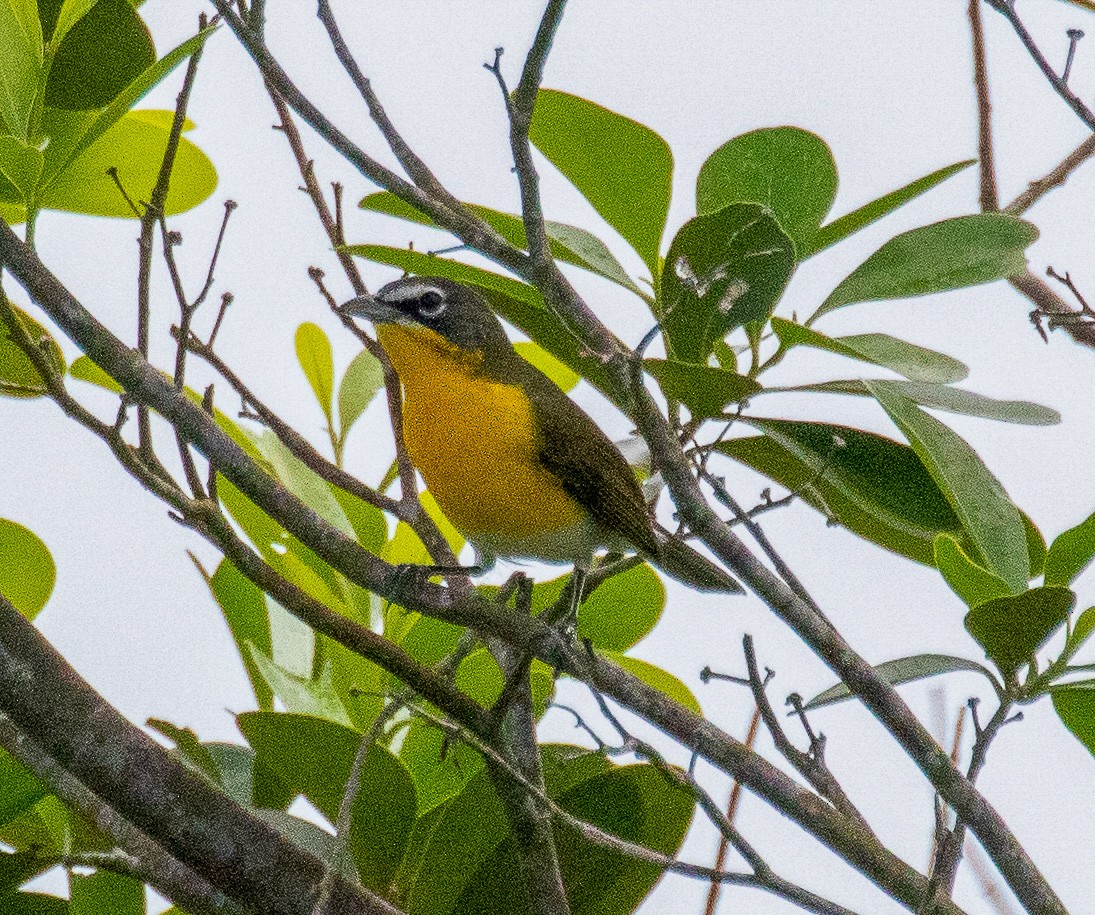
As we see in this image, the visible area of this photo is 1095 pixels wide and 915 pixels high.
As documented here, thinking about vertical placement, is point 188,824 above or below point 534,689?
below

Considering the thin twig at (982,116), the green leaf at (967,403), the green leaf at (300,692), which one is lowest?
the green leaf at (300,692)

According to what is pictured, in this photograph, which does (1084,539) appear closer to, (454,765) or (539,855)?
(539,855)

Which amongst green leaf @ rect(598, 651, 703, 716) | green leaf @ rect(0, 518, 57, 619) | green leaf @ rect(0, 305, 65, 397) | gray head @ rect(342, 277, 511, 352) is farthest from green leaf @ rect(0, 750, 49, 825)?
gray head @ rect(342, 277, 511, 352)

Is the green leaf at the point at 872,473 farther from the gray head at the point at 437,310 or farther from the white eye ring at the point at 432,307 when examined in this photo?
the white eye ring at the point at 432,307

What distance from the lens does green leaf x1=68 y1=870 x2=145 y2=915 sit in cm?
209

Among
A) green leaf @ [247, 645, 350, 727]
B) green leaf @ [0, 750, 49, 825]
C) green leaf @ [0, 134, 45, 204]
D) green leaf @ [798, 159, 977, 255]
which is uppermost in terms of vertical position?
green leaf @ [798, 159, 977, 255]

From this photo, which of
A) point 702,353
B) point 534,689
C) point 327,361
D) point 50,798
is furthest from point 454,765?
point 327,361

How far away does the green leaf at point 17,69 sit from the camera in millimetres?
2125

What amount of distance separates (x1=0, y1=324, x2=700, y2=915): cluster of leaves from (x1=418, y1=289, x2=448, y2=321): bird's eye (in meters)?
0.60

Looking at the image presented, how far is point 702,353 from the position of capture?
2225 mm

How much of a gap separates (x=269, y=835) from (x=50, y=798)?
0.53 metres

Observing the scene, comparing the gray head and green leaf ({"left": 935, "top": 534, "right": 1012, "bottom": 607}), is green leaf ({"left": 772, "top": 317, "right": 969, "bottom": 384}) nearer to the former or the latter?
green leaf ({"left": 935, "top": 534, "right": 1012, "bottom": 607})

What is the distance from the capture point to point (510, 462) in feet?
9.23

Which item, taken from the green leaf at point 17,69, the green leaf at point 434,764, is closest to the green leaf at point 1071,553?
the green leaf at point 434,764
